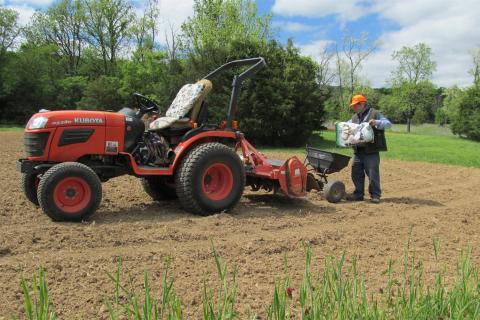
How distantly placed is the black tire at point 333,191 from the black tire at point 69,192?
361cm

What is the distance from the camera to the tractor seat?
6.65 meters

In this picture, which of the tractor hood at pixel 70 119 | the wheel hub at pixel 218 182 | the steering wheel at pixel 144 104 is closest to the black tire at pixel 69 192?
the tractor hood at pixel 70 119

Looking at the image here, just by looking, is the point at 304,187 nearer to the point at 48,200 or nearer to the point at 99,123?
the point at 99,123

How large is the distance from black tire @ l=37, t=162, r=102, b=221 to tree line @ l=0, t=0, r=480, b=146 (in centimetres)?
1303

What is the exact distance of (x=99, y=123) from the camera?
6168 mm

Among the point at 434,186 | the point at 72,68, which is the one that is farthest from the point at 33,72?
the point at 434,186

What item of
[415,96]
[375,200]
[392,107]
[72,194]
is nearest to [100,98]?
[375,200]

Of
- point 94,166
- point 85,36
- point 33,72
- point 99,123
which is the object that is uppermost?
point 85,36

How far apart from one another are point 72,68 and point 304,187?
163ft

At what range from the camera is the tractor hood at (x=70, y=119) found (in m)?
5.88

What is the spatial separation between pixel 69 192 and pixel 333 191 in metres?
4.01

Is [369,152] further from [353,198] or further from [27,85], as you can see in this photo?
[27,85]

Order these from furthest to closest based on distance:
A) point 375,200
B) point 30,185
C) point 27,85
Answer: point 27,85 < point 375,200 < point 30,185

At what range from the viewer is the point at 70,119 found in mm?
5984
